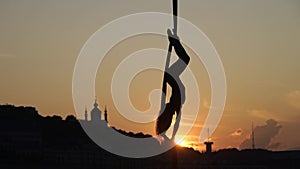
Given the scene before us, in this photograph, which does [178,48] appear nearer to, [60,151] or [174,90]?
[174,90]

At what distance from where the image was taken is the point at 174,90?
8.95 meters

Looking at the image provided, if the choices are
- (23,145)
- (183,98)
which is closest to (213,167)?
(23,145)

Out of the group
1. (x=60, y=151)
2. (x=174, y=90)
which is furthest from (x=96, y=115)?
(x=174, y=90)

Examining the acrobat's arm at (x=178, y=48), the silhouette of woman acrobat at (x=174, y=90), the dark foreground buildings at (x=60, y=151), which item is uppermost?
the dark foreground buildings at (x=60, y=151)

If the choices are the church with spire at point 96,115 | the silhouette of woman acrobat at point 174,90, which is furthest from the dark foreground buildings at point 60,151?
the silhouette of woman acrobat at point 174,90

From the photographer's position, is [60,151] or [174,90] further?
[60,151]

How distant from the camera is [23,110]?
9025cm

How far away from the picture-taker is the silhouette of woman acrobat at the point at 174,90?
8.78 m

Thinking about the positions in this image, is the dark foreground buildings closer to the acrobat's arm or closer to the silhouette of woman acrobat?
the silhouette of woman acrobat

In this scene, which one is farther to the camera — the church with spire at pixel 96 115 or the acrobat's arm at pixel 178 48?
the church with spire at pixel 96 115

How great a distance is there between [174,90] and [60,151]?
68643mm

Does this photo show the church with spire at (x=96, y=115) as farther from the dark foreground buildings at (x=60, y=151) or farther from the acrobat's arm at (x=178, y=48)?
the acrobat's arm at (x=178, y=48)

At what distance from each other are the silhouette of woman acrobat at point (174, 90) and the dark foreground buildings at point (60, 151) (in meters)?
56.4

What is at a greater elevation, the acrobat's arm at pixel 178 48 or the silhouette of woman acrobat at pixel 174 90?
the acrobat's arm at pixel 178 48
